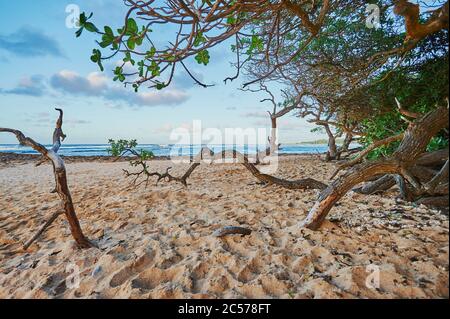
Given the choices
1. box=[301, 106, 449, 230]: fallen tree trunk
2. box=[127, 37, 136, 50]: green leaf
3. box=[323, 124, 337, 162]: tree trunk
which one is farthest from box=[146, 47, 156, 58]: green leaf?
box=[323, 124, 337, 162]: tree trunk

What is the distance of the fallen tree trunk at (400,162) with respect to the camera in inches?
81.9

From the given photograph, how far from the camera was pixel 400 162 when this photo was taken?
7.37 ft

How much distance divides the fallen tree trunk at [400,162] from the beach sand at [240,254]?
7.7 inches

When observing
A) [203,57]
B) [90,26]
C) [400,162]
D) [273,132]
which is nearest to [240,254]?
[400,162]

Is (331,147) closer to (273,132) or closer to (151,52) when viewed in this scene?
(273,132)

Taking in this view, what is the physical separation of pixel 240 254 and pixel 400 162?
5.43 feet

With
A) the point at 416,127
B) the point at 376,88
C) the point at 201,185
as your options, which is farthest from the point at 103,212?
the point at 376,88

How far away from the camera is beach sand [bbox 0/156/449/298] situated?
170 centimetres

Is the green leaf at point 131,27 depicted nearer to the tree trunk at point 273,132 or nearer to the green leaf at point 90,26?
the green leaf at point 90,26

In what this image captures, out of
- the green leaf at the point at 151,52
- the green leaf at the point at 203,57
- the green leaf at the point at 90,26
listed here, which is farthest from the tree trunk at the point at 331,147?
the green leaf at the point at 90,26

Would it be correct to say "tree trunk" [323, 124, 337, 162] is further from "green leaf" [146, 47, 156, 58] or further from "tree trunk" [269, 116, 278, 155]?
"green leaf" [146, 47, 156, 58]

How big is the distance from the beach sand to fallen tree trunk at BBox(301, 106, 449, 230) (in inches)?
7.7

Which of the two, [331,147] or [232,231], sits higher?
[331,147]

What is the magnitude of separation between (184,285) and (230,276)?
35 cm
